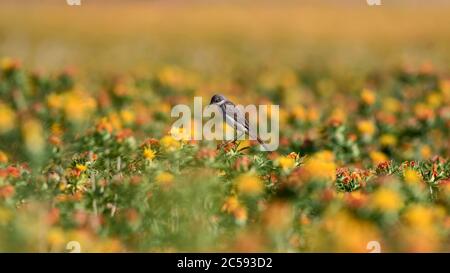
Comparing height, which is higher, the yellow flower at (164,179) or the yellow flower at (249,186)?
the yellow flower at (164,179)

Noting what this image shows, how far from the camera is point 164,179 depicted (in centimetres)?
517

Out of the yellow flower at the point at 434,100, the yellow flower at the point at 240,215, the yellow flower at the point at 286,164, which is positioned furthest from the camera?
the yellow flower at the point at 434,100

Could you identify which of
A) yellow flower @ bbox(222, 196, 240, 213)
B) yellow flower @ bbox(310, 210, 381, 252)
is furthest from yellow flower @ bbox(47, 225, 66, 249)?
yellow flower @ bbox(310, 210, 381, 252)

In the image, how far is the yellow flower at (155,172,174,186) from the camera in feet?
16.7

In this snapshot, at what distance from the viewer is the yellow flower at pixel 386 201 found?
4512 mm

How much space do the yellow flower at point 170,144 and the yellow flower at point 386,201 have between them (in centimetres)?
138

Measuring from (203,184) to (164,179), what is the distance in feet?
1.27

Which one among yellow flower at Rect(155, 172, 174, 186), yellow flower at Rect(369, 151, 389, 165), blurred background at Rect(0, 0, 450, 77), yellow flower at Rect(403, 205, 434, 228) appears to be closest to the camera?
yellow flower at Rect(403, 205, 434, 228)

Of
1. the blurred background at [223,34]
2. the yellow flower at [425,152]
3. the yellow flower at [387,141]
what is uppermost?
the blurred background at [223,34]

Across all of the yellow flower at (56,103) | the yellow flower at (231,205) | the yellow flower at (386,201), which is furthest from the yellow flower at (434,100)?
the yellow flower at (386,201)

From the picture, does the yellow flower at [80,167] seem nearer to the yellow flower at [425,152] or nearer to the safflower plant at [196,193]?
the safflower plant at [196,193]

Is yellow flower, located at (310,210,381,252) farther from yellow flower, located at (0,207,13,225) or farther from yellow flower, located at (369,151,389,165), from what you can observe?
yellow flower, located at (369,151,389,165)

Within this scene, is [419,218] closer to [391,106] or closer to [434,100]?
[434,100]

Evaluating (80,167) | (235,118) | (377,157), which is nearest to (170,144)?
(80,167)
